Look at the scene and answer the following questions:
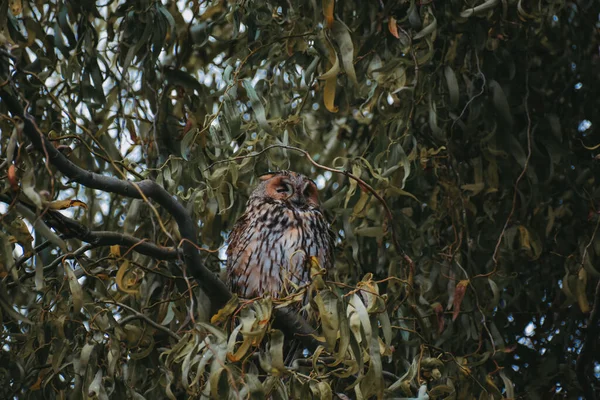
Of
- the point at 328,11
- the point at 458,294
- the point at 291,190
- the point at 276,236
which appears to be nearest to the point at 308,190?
the point at 291,190

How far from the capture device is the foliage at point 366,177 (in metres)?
2.02

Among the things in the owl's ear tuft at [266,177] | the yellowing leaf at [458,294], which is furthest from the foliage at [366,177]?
the owl's ear tuft at [266,177]

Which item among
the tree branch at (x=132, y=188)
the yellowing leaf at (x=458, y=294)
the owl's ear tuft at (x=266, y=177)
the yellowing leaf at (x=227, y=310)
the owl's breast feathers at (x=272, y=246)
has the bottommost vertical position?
the yellowing leaf at (x=227, y=310)

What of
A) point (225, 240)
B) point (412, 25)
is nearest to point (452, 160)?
point (412, 25)

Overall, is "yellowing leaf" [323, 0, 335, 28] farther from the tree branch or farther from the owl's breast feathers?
the owl's breast feathers

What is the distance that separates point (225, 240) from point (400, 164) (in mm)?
735

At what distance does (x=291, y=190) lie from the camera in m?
2.88

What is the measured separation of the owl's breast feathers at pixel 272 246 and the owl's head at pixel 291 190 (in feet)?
0.08

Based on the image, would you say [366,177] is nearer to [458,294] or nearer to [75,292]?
[458,294]

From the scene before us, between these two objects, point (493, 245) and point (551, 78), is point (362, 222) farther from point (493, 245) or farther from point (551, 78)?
point (551, 78)

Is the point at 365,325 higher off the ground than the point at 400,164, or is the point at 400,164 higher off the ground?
the point at 400,164

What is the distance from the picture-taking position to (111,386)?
193 centimetres

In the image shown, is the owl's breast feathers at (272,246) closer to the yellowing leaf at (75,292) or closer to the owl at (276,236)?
the owl at (276,236)

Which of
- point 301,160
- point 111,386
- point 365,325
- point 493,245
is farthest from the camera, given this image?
point 301,160
